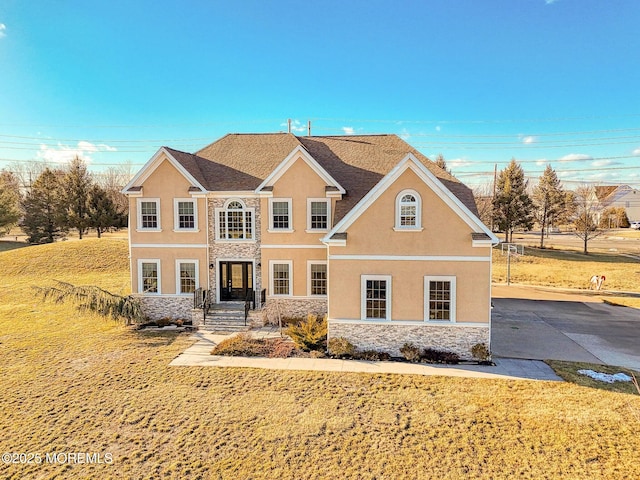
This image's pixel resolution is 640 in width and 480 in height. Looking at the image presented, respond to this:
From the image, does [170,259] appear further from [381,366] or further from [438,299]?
[438,299]

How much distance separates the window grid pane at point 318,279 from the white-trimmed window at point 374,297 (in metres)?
4.35

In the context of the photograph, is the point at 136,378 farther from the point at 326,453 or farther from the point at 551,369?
the point at 551,369

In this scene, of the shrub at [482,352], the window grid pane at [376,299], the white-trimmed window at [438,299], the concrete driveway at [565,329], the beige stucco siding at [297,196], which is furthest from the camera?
the beige stucco siding at [297,196]

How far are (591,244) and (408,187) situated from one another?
50064mm

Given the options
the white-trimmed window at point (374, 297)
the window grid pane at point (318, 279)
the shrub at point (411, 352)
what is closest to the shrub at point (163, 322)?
the window grid pane at point (318, 279)

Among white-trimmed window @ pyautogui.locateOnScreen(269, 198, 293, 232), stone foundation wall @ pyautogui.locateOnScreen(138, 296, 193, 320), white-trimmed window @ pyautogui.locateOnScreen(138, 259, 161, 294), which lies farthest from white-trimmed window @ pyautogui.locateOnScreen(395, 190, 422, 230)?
white-trimmed window @ pyautogui.locateOnScreen(138, 259, 161, 294)

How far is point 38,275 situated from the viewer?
31.4 meters

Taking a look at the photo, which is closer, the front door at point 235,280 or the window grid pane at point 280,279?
the window grid pane at point 280,279

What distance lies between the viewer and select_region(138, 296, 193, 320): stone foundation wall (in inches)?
736

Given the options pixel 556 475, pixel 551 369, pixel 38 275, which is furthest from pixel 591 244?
pixel 38 275

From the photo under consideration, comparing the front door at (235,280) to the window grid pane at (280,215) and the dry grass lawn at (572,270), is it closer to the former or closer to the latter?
the window grid pane at (280,215)

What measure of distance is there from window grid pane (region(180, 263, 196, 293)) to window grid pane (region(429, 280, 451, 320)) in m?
12.6

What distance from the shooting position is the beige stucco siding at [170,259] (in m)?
18.7

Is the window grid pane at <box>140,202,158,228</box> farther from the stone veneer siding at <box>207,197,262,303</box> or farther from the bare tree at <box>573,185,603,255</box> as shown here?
the bare tree at <box>573,185,603,255</box>
